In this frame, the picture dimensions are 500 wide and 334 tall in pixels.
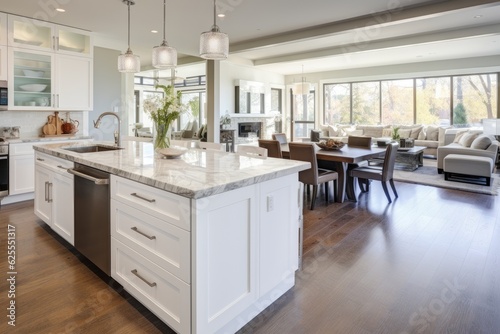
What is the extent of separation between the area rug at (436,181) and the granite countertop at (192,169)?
4.43m

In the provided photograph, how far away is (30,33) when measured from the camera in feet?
15.5

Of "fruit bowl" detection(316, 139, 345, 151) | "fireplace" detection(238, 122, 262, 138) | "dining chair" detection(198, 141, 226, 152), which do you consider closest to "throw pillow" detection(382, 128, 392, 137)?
"fireplace" detection(238, 122, 262, 138)

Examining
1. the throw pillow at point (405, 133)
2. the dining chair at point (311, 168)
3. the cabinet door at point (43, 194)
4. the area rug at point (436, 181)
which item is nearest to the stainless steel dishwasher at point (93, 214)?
the cabinet door at point (43, 194)

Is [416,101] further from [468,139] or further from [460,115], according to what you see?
[468,139]

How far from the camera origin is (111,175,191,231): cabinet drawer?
5.16 feet

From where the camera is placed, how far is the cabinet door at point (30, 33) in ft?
14.9

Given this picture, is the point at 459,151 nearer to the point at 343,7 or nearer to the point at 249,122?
the point at 343,7

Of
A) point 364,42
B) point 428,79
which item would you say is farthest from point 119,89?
point 428,79

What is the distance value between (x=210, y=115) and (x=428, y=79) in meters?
6.56

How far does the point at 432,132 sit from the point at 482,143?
2.78m

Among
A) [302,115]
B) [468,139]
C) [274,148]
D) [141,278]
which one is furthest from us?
[302,115]

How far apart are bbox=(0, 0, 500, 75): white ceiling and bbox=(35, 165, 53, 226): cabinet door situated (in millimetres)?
2444

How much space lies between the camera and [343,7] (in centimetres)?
463

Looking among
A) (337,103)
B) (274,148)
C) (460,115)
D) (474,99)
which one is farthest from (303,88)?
(274,148)
